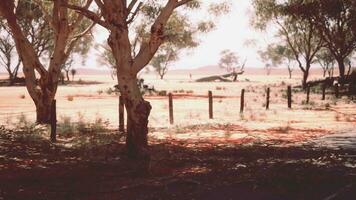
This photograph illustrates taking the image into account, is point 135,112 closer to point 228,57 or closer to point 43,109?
point 43,109

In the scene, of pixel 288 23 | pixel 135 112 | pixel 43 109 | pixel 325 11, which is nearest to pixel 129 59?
pixel 135 112

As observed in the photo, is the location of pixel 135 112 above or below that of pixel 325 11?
below

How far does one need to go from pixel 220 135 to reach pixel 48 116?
21.4 ft

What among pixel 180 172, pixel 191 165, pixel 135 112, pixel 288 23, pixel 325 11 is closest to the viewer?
pixel 180 172

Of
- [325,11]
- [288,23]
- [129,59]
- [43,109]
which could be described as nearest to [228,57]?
[288,23]

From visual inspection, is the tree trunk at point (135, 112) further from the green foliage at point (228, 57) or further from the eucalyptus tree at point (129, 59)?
the green foliage at point (228, 57)

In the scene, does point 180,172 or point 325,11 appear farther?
point 325,11

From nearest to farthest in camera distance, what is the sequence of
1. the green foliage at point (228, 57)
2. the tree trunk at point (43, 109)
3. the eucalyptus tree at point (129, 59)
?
the eucalyptus tree at point (129, 59)
the tree trunk at point (43, 109)
the green foliage at point (228, 57)

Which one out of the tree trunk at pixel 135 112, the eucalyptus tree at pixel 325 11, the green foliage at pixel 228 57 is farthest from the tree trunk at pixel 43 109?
the green foliage at pixel 228 57

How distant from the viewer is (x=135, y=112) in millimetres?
10242

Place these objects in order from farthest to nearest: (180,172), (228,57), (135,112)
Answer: (228,57)
(135,112)
(180,172)

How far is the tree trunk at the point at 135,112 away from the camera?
10242mm

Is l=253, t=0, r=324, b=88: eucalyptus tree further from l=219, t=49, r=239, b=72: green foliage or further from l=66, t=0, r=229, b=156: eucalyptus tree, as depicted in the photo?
l=219, t=49, r=239, b=72: green foliage

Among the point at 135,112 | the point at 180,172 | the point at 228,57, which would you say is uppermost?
the point at 228,57
